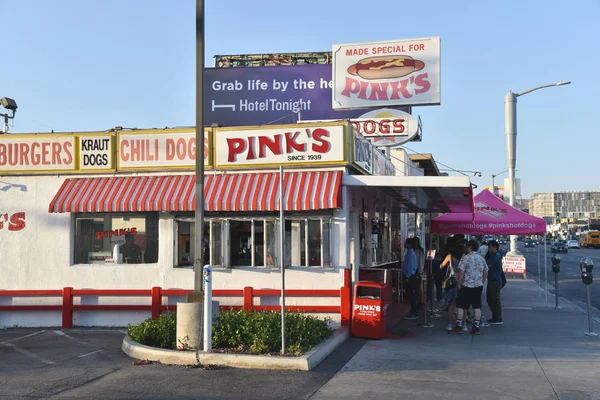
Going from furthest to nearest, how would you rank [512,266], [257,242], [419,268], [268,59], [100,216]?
[268,59] < [512,266] < [419,268] < [100,216] < [257,242]

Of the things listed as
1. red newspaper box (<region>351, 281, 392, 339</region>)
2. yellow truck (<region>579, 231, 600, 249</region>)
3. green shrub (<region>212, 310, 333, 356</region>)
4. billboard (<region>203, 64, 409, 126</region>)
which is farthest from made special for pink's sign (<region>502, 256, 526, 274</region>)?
yellow truck (<region>579, 231, 600, 249</region>)

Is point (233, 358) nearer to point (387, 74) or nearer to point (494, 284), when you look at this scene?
point (494, 284)

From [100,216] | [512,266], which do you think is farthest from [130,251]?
[512,266]

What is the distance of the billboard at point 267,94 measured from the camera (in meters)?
23.8

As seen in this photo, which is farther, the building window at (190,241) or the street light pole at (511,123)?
the street light pole at (511,123)

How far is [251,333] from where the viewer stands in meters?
9.96

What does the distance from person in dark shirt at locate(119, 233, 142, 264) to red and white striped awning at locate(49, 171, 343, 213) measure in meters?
1.01

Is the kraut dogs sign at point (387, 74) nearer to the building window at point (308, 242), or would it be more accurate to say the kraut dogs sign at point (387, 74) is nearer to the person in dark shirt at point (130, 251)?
the building window at point (308, 242)

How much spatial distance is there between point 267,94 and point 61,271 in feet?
41.0

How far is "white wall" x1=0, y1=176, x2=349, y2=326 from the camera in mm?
12906

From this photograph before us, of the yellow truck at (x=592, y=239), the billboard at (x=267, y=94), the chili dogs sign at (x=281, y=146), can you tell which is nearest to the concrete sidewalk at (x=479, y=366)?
the chili dogs sign at (x=281, y=146)

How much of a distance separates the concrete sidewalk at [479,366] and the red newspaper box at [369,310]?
270mm

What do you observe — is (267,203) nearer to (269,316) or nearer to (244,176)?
(244,176)

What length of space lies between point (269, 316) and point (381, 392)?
3720 mm
